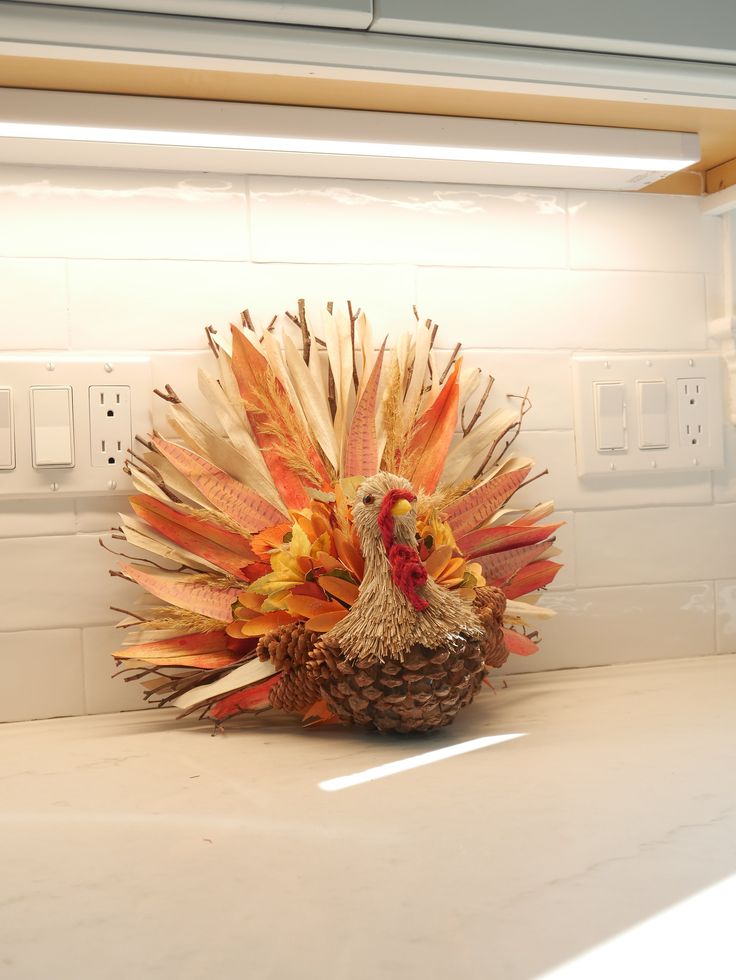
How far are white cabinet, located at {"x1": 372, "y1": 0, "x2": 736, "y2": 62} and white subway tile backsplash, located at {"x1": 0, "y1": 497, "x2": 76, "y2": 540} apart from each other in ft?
2.00

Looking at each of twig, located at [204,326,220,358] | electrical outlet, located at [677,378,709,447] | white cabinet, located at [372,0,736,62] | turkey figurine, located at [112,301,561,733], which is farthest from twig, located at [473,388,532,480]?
white cabinet, located at [372,0,736,62]

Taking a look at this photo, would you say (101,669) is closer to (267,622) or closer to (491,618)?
(267,622)

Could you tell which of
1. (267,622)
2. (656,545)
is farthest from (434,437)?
(656,545)

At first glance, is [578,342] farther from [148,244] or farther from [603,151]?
[148,244]

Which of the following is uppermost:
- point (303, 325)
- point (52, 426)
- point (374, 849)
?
point (303, 325)

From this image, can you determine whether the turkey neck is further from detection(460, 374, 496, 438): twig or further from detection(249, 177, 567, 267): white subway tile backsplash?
detection(249, 177, 567, 267): white subway tile backsplash

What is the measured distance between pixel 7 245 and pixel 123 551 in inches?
14.2

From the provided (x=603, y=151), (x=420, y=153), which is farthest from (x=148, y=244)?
(x=603, y=151)

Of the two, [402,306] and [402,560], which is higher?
[402,306]

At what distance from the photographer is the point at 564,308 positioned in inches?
50.8

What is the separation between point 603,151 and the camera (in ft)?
3.62

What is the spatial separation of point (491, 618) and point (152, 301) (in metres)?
0.53

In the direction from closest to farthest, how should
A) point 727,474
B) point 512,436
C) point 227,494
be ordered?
point 227,494
point 512,436
point 727,474

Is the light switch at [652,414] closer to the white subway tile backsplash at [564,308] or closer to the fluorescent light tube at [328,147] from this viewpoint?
the white subway tile backsplash at [564,308]
